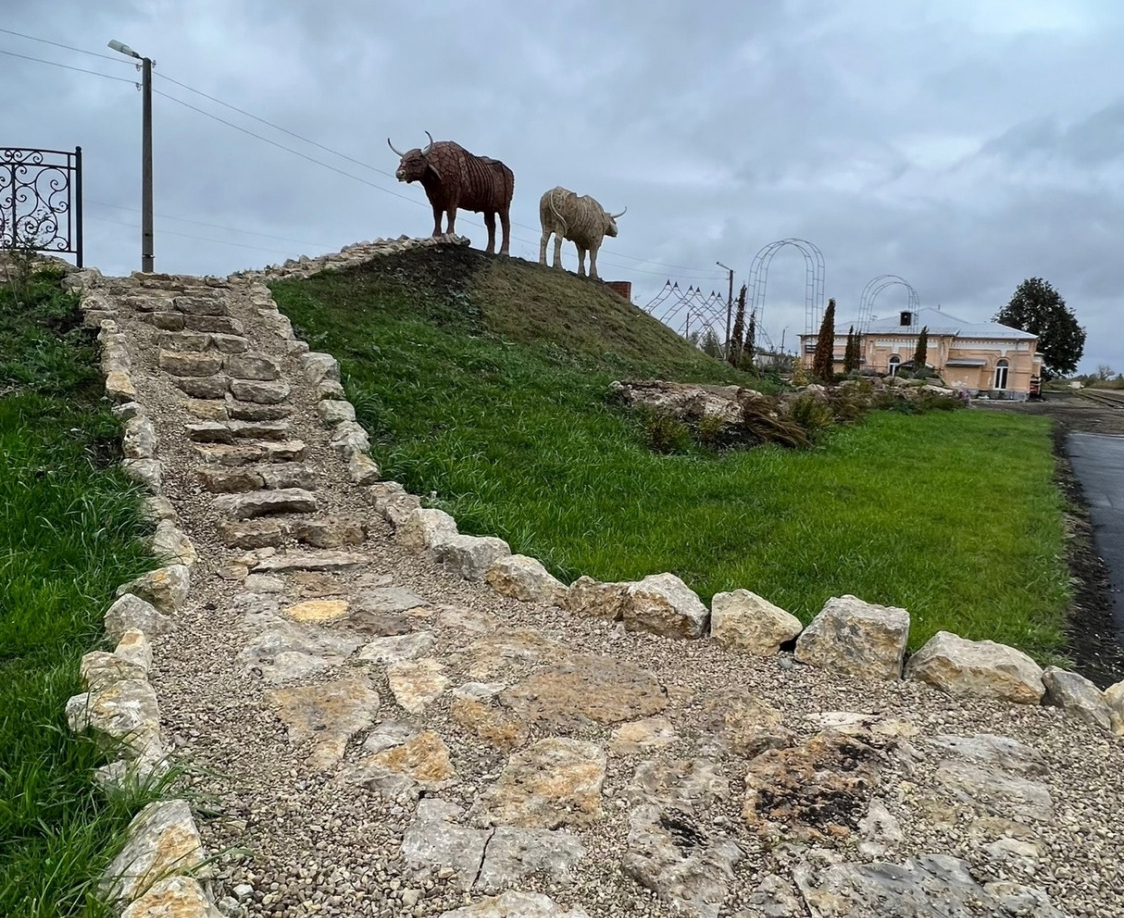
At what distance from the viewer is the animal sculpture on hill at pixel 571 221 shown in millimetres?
15195

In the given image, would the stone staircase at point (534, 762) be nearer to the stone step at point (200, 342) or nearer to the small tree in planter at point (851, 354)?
the stone step at point (200, 342)

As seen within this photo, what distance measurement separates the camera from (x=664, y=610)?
3.11 metres

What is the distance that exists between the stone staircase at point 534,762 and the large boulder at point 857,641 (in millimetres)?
73

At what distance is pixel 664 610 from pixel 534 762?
114 centimetres

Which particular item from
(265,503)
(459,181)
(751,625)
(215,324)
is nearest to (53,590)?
(265,503)

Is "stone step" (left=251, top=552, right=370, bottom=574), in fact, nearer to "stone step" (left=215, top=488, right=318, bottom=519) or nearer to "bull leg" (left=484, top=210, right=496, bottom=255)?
"stone step" (left=215, top=488, right=318, bottom=519)

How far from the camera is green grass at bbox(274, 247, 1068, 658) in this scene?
13.1ft

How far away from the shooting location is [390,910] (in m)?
1.56

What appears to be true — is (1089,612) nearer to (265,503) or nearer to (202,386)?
(265,503)

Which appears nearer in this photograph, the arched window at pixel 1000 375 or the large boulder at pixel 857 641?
the large boulder at pixel 857 641

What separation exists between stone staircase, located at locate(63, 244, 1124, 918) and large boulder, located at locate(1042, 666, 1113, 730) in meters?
0.04

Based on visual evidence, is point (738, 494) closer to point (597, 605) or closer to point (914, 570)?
point (914, 570)

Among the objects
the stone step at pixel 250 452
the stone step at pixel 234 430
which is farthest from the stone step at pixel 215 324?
the stone step at pixel 250 452

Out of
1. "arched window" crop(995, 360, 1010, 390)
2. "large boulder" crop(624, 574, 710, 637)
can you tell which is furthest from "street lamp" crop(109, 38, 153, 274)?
"arched window" crop(995, 360, 1010, 390)
